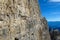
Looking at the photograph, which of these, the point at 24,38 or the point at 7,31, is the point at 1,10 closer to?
the point at 7,31

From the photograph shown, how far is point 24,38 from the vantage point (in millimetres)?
3295

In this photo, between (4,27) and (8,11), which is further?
(8,11)

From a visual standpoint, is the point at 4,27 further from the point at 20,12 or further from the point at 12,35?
the point at 20,12

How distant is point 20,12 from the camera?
3244 mm

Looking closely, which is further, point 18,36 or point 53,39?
point 53,39

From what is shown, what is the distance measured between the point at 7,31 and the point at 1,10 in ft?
1.05

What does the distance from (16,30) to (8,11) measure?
0.39 metres

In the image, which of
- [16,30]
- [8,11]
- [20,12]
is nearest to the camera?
[8,11]

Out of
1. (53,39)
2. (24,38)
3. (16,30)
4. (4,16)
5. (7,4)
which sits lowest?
(53,39)

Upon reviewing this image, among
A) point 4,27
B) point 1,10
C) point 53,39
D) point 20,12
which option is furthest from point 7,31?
point 53,39

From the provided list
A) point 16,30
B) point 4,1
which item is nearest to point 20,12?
point 16,30

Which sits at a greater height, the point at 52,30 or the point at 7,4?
the point at 7,4

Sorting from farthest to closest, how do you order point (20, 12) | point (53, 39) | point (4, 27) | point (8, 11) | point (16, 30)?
point (53, 39) < point (20, 12) < point (16, 30) < point (8, 11) < point (4, 27)

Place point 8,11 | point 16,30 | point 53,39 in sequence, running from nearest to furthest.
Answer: point 8,11, point 16,30, point 53,39
